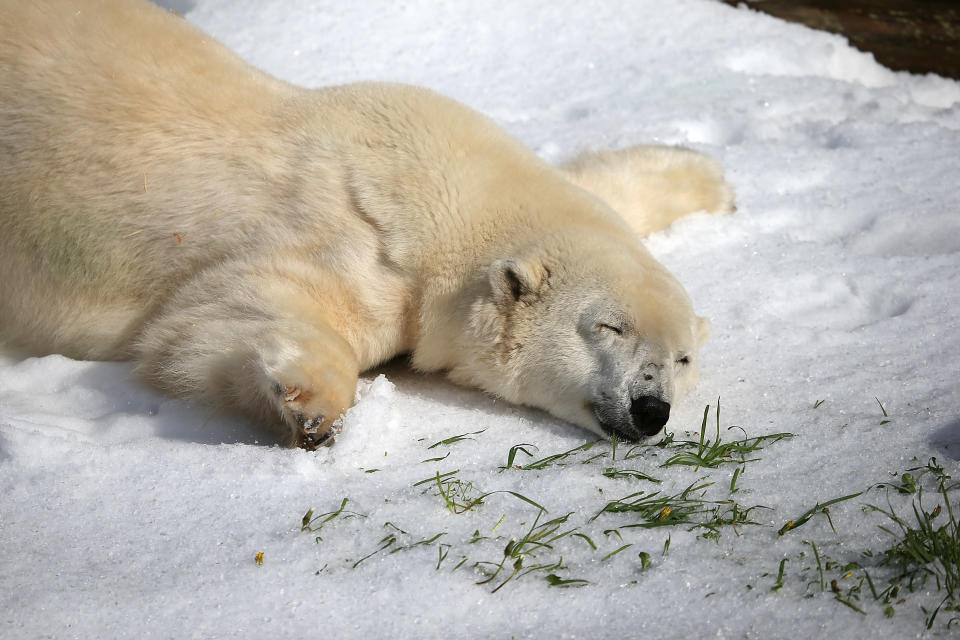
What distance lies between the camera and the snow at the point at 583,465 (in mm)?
2205

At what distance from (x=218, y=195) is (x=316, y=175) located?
40 centimetres

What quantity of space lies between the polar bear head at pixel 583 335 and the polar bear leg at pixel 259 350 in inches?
21.4

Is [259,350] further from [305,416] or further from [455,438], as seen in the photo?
[455,438]

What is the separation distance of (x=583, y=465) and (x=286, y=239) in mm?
1389

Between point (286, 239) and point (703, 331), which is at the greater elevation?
point (286, 239)

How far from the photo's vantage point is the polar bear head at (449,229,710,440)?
10.4 feet

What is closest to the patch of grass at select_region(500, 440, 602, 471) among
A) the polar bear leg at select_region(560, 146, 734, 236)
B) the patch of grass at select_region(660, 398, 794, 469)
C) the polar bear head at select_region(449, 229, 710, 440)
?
the polar bear head at select_region(449, 229, 710, 440)

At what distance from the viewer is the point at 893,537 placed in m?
2.41

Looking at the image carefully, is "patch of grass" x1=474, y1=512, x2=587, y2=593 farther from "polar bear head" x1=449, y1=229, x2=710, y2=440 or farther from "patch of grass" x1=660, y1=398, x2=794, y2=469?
"polar bear head" x1=449, y1=229, x2=710, y2=440

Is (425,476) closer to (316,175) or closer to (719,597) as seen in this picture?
(719,597)

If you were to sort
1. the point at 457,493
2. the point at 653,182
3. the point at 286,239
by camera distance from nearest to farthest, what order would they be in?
the point at 457,493
the point at 286,239
the point at 653,182

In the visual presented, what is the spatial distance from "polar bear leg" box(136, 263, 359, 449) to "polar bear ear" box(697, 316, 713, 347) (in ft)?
4.35

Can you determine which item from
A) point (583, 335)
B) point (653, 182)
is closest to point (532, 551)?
point (583, 335)

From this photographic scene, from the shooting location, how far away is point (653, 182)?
4.73m
